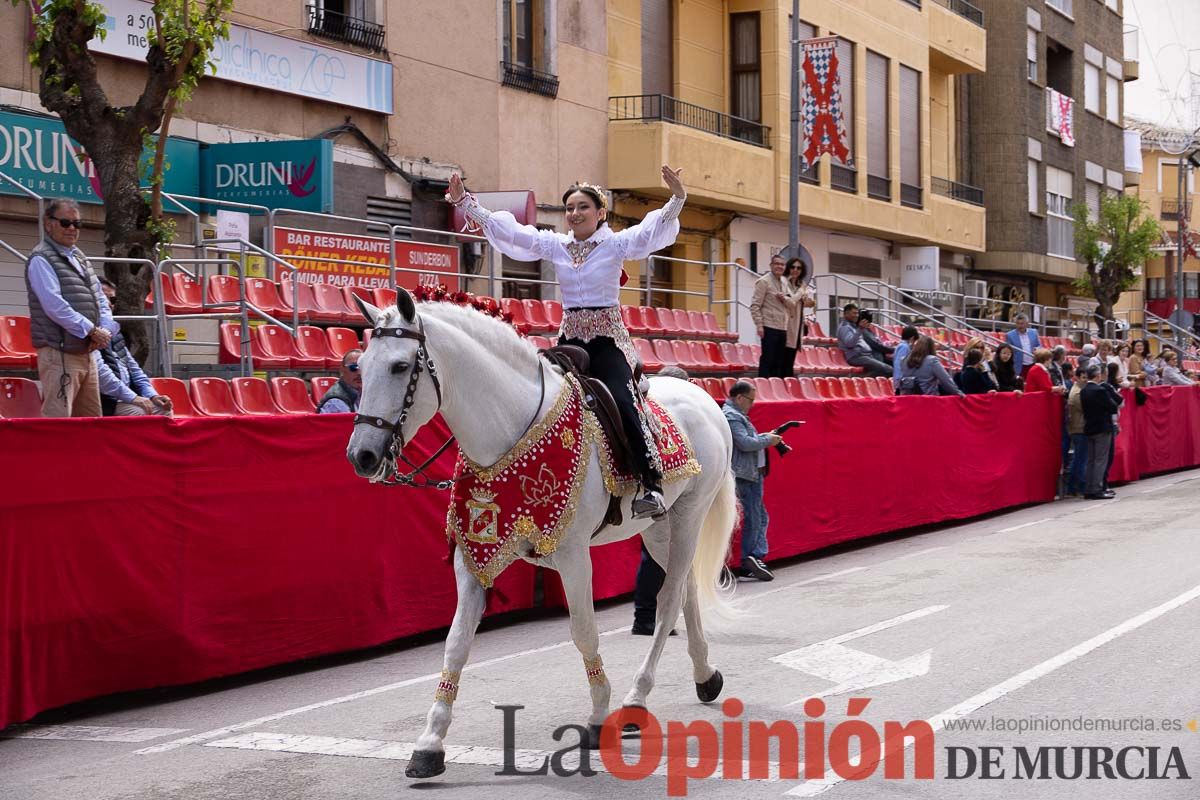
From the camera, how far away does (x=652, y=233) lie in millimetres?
7551

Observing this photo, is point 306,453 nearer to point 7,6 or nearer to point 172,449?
point 172,449

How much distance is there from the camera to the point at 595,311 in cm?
752

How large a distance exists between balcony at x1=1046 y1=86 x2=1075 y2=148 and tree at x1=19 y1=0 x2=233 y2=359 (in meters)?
37.3

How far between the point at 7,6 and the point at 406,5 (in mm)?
7476

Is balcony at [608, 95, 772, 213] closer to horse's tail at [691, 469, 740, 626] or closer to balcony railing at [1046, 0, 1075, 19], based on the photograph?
horse's tail at [691, 469, 740, 626]

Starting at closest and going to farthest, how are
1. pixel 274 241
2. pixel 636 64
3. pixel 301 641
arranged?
pixel 301 641
pixel 274 241
pixel 636 64

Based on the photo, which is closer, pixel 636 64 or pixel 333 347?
pixel 333 347

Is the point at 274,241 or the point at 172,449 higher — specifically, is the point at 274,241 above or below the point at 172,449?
above

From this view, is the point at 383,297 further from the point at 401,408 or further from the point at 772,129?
the point at 772,129

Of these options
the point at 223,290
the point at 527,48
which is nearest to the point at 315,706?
the point at 223,290

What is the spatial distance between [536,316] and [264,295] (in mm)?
4937

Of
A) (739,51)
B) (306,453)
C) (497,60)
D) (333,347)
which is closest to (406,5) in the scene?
(497,60)

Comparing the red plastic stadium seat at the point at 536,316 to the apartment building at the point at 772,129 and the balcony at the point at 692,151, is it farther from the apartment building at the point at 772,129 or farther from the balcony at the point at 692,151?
the apartment building at the point at 772,129

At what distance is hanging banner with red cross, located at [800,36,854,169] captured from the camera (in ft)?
87.7
